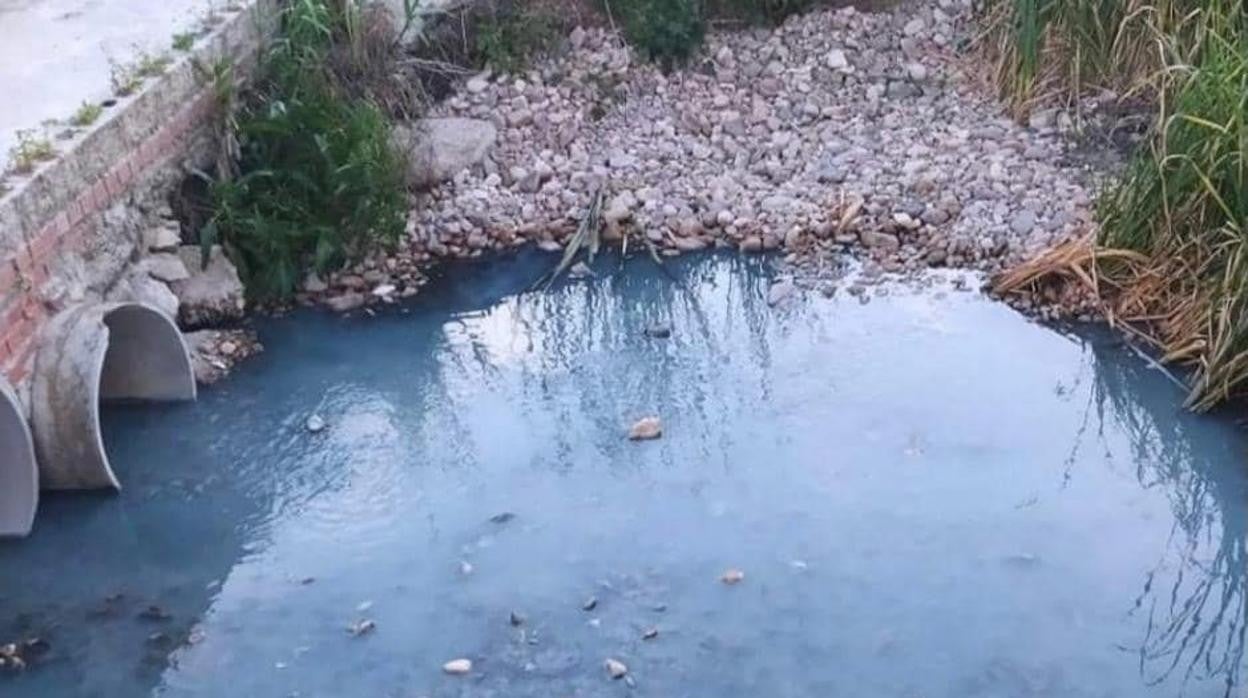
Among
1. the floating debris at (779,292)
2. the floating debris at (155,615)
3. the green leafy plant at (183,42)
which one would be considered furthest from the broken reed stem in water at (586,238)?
the floating debris at (155,615)

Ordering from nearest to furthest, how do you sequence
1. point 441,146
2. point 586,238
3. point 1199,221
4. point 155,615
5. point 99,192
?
→ point 155,615
point 99,192
point 1199,221
point 586,238
point 441,146

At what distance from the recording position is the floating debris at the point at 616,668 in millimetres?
3789

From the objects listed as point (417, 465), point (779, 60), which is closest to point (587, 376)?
point (417, 465)

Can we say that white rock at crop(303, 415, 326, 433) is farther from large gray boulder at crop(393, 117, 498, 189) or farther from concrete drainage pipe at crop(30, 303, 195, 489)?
large gray boulder at crop(393, 117, 498, 189)

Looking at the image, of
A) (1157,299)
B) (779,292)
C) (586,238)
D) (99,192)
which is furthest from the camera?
(586,238)

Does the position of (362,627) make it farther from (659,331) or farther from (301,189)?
(301,189)

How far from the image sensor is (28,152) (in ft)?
15.2

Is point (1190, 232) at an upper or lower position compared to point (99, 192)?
lower

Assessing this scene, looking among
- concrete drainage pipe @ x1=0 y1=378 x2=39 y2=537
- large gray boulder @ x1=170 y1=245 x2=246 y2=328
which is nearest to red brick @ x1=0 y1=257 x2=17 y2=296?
concrete drainage pipe @ x1=0 y1=378 x2=39 y2=537

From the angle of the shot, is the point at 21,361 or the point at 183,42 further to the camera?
the point at 183,42

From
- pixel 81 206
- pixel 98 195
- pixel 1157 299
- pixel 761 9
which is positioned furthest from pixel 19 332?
pixel 761 9

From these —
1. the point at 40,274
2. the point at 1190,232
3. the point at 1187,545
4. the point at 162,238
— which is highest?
the point at 40,274

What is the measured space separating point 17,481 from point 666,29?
3531mm

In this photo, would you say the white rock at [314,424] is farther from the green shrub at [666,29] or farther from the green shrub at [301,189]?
the green shrub at [666,29]
